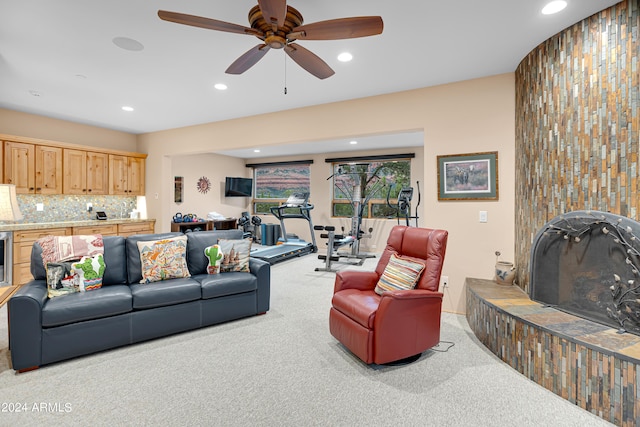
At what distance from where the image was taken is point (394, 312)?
7.76 feet

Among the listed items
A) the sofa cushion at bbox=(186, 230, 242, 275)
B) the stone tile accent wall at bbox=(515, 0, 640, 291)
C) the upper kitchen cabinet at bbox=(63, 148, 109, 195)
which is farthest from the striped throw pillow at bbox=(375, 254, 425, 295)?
the upper kitchen cabinet at bbox=(63, 148, 109, 195)

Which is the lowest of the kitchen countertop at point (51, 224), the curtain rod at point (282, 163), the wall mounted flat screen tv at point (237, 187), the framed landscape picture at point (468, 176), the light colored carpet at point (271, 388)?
the light colored carpet at point (271, 388)

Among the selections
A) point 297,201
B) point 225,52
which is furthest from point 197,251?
point 297,201

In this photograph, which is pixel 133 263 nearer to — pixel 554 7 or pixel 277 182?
pixel 554 7

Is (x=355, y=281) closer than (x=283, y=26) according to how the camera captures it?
No

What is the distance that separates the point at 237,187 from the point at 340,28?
7.52 metres

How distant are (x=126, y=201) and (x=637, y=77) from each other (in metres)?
7.69

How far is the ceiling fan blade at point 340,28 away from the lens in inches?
72.1

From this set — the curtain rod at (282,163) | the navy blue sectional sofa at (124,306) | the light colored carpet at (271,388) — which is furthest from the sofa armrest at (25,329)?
the curtain rod at (282,163)

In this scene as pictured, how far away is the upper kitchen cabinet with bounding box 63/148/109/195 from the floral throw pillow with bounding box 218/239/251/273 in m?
3.71

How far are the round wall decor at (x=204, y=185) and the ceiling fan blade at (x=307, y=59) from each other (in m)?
6.67

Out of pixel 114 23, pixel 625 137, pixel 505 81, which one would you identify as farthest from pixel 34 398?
pixel 505 81

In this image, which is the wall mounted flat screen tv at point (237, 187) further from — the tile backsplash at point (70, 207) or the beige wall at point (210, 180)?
the tile backsplash at point (70, 207)

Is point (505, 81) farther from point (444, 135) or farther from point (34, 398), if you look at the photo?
point (34, 398)
